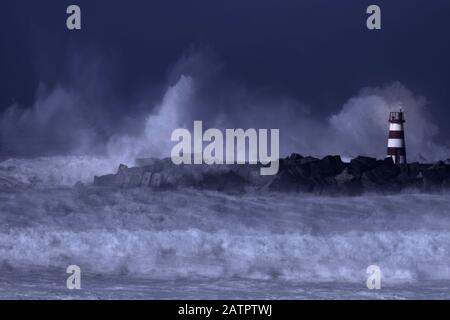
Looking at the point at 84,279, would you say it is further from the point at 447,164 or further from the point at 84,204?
the point at 447,164

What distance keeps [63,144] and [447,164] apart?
7.63m

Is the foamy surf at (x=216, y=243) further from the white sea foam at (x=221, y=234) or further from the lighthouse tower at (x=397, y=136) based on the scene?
the lighthouse tower at (x=397, y=136)

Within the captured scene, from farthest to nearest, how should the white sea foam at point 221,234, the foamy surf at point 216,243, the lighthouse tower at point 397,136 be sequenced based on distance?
the lighthouse tower at point 397,136 < the white sea foam at point 221,234 < the foamy surf at point 216,243

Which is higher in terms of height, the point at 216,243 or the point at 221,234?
the point at 221,234

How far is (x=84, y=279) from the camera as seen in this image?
12148 mm

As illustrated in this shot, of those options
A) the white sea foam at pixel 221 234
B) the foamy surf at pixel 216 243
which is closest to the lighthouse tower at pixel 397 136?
the white sea foam at pixel 221 234

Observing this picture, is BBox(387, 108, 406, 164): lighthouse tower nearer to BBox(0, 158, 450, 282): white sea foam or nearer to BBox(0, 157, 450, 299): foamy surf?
BBox(0, 158, 450, 282): white sea foam

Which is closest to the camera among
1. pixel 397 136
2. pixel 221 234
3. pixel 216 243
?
pixel 216 243

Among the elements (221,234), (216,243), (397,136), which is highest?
(397,136)

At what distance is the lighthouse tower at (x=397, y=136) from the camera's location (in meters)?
23.2

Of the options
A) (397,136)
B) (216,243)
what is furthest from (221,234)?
(397,136)

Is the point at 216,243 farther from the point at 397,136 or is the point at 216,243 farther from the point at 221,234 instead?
the point at 397,136

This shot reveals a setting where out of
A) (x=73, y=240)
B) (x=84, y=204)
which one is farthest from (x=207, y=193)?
(x=73, y=240)

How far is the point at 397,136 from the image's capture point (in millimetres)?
23406
